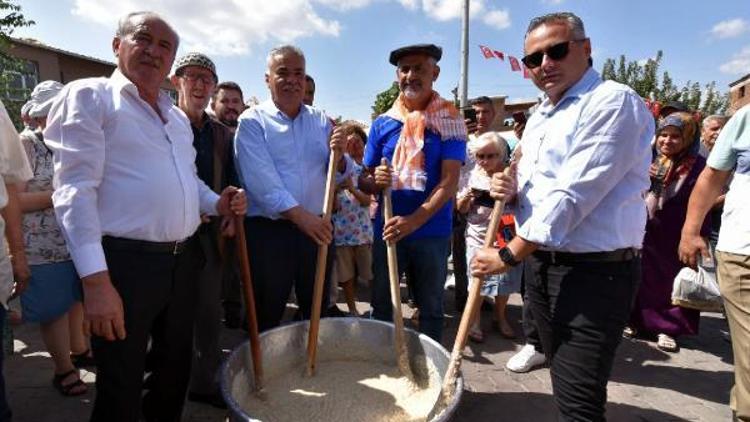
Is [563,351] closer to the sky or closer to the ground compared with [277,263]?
closer to the ground

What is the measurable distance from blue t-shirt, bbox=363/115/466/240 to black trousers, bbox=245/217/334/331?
53cm

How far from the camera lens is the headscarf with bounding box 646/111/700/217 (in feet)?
11.9

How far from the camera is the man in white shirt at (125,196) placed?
1.59 metres

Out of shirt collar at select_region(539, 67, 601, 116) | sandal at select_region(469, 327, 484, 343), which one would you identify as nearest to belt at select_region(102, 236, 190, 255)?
shirt collar at select_region(539, 67, 601, 116)

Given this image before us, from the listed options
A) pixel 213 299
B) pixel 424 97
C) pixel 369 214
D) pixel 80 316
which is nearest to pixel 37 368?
pixel 80 316

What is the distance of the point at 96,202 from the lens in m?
1.67

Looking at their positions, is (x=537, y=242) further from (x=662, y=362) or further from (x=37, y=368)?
(x=37, y=368)

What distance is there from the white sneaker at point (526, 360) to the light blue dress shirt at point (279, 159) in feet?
6.26

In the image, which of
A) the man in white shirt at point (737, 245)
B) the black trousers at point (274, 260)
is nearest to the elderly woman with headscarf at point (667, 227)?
the man in white shirt at point (737, 245)

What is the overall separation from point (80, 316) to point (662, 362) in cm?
443

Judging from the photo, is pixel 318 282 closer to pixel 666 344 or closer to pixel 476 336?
pixel 476 336

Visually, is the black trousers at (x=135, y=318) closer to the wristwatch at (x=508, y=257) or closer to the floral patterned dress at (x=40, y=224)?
the floral patterned dress at (x=40, y=224)

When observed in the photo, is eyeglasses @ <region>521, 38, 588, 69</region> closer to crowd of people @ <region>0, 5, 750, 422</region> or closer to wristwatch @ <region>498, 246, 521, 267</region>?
crowd of people @ <region>0, 5, 750, 422</region>

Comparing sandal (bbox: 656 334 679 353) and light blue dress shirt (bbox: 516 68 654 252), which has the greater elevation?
light blue dress shirt (bbox: 516 68 654 252)
